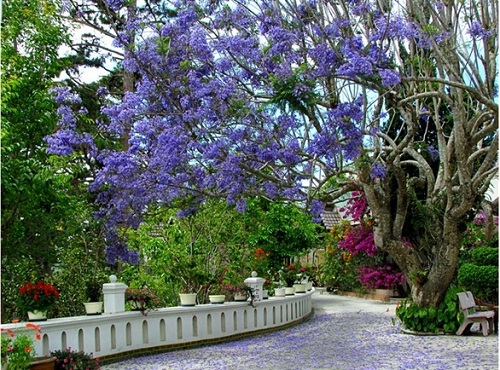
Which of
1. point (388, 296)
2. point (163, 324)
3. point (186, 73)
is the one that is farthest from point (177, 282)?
point (388, 296)

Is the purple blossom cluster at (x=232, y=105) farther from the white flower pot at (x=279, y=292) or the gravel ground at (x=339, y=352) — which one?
the white flower pot at (x=279, y=292)

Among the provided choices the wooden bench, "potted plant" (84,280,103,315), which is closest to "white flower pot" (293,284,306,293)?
the wooden bench

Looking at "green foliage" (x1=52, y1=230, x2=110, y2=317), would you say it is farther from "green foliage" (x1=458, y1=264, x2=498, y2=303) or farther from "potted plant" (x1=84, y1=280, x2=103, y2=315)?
"green foliage" (x1=458, y1=264, x2=498, y2=303)

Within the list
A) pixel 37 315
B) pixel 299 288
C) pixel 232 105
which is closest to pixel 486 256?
pixel 299 288

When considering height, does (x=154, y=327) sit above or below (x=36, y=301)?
below

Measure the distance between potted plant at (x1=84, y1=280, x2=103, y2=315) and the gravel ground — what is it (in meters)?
0.77

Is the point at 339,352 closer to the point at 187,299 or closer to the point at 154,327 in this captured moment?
the point at 187,299

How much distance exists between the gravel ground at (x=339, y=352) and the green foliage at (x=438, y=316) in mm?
263

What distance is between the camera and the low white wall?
336 inches

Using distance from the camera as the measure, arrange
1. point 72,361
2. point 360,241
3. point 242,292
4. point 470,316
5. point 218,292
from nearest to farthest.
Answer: point 72,361 → point 470,316 → point 218,292 → point 242,292 → point 360,241

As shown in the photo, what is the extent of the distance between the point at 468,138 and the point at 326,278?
14111mm

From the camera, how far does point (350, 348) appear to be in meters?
10.8

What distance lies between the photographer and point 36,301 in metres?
8.30

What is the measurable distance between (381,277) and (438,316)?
8.63 metres
